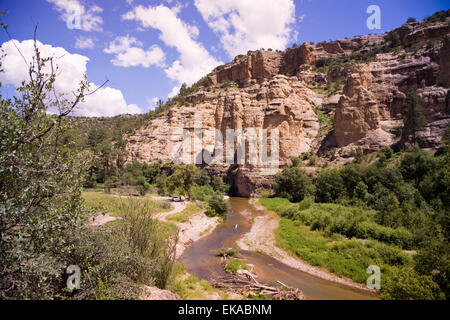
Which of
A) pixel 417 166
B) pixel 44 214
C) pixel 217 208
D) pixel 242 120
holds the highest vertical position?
pixel 242 120

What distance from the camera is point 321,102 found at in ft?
179

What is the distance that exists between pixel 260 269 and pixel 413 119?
3079 centimetres

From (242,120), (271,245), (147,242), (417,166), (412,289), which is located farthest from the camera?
(242,120)

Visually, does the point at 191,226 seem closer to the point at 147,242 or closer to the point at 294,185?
the point at 147,242

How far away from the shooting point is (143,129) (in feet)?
195

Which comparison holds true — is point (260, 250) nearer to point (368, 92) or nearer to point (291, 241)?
point (291, 241)

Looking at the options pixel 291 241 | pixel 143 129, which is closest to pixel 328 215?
pixel 291 241

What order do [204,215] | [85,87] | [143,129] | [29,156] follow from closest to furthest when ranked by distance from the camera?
[29,156] < [85,87] < [204,215] < [143,129]

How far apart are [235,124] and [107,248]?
149 ft

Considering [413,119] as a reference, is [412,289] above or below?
below

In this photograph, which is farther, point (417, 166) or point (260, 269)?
point (417, 166)

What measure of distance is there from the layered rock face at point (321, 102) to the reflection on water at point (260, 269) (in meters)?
21.7

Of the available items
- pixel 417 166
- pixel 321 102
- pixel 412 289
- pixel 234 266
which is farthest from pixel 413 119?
pixel 412 289

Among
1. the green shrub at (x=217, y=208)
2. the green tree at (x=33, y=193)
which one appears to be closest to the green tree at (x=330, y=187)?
the green shrub at (x=217, y=208)
